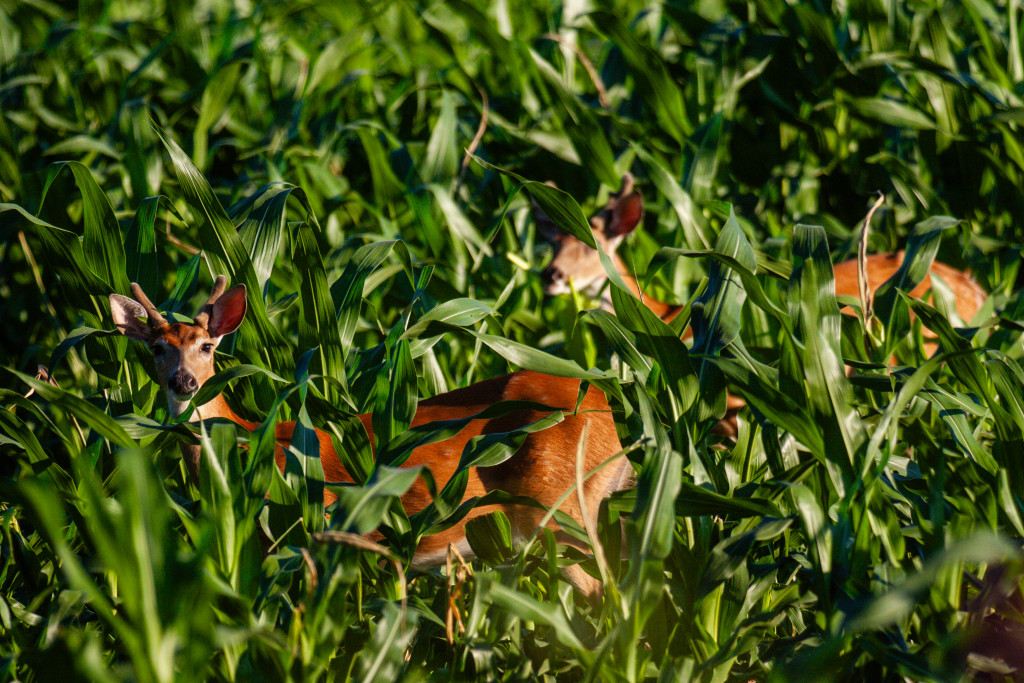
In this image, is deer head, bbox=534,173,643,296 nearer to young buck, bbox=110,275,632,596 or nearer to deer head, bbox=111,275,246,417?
young buck, bbox=110,275,632,596

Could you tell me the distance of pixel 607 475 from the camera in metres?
2.78

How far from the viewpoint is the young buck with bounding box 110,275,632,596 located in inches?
105

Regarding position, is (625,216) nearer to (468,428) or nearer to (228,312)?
(468,428)

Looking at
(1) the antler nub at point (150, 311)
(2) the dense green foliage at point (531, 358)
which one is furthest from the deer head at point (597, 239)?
(1) the antler nub at point (150, 311)

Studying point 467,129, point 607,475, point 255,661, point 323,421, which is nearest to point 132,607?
point 255,661

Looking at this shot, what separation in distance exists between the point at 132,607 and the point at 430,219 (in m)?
2.51

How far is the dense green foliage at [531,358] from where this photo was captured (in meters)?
1.78

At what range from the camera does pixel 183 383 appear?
8.57 ft

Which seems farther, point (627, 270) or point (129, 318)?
point (627, 270)

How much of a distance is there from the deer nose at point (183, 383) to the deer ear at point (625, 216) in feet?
7.23

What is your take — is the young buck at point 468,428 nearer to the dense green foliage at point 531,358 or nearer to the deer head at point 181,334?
the deer head at point 181,334

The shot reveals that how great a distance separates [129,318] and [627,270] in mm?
2440

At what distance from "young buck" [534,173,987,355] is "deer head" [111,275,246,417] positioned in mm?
1633

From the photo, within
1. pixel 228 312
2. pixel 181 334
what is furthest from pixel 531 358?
pixel 181 334
